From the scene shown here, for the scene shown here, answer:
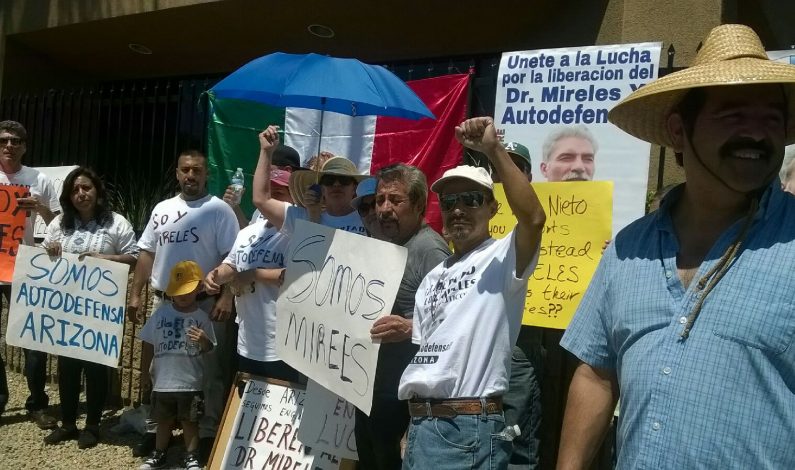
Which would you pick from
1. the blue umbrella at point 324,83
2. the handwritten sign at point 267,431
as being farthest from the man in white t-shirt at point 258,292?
the blue umbrella at point 324,83

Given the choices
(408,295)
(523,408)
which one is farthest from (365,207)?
(523,408)

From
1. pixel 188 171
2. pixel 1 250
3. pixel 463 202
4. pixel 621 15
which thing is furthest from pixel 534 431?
pixel 1 250

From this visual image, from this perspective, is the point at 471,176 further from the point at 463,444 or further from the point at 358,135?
the point at 358,135

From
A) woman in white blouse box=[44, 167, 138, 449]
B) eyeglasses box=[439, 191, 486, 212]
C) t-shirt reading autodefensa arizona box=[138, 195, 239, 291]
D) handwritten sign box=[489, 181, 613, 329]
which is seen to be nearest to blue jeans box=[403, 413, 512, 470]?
eyeglasses box=[439, 191, 486, 212]

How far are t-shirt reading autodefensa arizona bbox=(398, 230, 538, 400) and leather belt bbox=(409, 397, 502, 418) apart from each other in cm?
2

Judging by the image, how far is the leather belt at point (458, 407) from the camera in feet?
9.76

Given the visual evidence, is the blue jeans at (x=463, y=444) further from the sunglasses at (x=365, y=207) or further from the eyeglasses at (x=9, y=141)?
the eyeglasses at (x=9, y=141)

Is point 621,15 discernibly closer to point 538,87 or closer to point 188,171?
point 538,87

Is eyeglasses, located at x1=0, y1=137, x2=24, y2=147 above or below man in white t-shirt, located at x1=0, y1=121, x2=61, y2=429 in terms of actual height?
above

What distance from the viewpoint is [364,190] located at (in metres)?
4.32

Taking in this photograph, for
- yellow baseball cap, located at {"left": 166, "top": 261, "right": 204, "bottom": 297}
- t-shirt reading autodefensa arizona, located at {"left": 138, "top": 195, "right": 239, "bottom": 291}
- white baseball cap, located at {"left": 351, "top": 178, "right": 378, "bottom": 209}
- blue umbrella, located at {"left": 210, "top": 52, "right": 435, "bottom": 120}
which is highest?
blue umbrella, located at {"left": 210, "top": 52, "right": 435, "bottom": 120}

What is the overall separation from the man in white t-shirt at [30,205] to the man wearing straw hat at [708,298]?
17.5 feet

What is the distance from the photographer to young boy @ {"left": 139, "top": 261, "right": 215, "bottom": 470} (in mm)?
5285

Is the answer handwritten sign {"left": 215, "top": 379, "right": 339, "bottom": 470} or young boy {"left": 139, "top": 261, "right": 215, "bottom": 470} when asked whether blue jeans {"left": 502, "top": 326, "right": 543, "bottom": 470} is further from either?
young boy {"left": 139, "top": 261, "right": 215, "bottom": 470}
